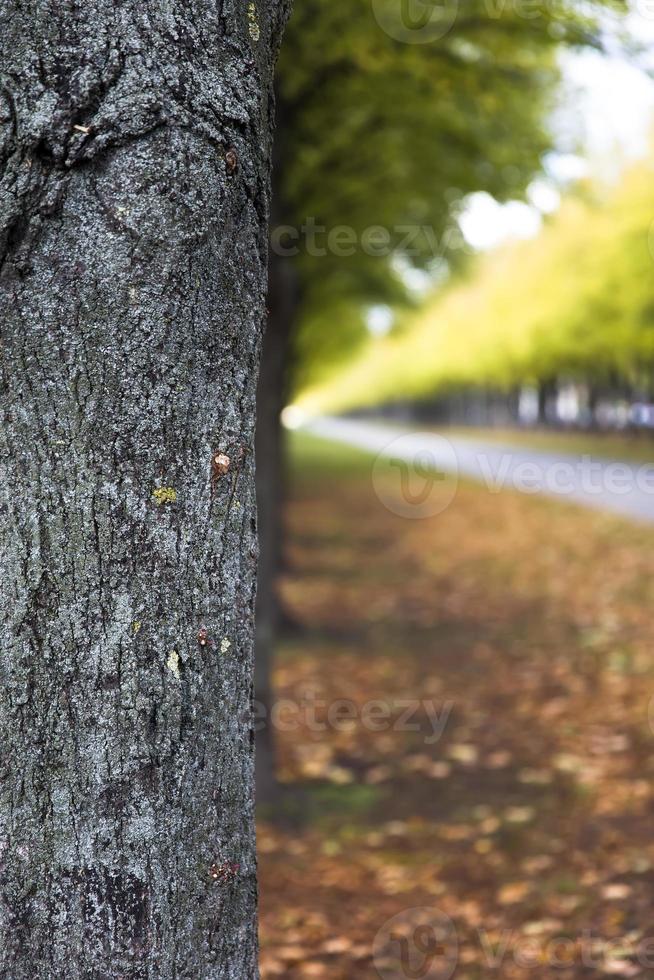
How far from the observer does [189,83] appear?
1727mm

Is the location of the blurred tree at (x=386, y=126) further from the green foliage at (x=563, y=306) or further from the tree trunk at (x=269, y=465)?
the green foliage at (x=563, y=306)

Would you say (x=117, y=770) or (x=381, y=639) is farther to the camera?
(x=381, y=639)

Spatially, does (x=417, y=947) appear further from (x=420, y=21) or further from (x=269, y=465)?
(x=420, y=21)

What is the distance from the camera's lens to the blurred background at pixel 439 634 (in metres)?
4.54

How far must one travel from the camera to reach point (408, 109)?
771cm

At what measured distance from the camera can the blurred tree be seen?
6.25 metres

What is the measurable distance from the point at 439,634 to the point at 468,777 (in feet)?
13.2

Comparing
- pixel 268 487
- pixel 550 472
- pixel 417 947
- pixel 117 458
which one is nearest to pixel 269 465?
pixel 268 487

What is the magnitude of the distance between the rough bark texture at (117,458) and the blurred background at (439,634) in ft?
8.81

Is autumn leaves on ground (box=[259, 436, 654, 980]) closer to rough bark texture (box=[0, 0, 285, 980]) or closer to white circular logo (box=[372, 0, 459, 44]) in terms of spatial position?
rough bark texture (box=[0, 0, 285, 980])

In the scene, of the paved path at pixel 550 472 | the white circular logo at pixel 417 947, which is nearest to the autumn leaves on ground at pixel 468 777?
the white circular logo at pixel 417 947

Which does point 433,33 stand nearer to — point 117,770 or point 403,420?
point 117,770

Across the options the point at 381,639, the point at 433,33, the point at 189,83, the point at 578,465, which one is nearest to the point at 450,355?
the point at 578,465

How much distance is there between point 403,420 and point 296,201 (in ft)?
234
